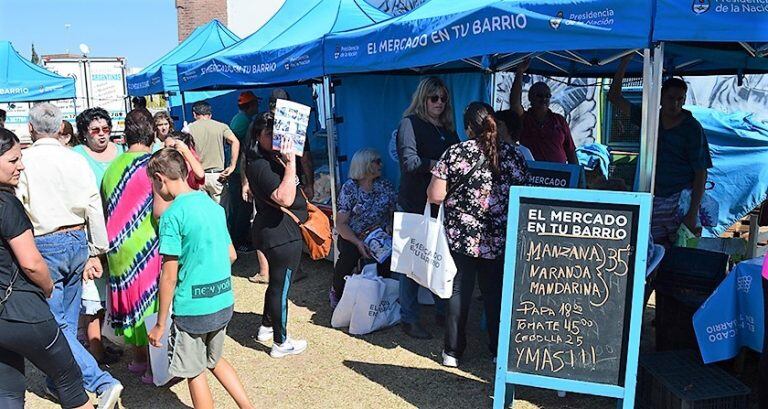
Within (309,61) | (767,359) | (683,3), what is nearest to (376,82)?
(309,61)

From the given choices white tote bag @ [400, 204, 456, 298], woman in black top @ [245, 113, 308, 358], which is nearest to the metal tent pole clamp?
woman in black top @ [245, 113, 308, 358]

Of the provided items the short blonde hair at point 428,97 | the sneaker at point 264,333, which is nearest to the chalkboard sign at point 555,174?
the short blonde hair at point 428,97

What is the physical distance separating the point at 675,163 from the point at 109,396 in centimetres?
411

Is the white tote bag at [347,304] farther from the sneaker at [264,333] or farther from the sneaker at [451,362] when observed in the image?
the sneaker at [451,362]

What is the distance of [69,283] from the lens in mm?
3619

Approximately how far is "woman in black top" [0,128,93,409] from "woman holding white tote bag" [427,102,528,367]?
2.24 meters

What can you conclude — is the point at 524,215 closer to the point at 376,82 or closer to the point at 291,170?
the point at 291,170

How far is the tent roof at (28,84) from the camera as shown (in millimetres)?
12203

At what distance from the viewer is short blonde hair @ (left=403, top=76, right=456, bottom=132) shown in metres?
4.60

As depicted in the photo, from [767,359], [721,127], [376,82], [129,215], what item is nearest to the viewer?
[767,359]

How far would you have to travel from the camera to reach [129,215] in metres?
3.77

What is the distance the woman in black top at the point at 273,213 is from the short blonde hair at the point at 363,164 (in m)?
0.93

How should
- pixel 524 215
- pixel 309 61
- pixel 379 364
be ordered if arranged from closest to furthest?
pixel 524 215 < pixel 379 364 < pixel 309 61

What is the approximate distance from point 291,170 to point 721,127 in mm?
6659
